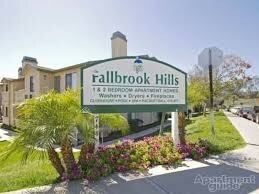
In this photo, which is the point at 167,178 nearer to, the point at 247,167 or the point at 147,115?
the point at 247,167

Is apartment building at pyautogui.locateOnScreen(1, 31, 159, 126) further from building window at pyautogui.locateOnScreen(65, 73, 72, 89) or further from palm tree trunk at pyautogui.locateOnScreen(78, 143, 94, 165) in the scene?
palm tree trunk at pyautogui.locateOnScreen(78, 143, 94, 165)

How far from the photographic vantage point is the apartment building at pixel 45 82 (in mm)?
25016

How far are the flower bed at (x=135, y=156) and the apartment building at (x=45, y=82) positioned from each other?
11.6 metres

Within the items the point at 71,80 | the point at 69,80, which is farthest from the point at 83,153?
the point at 69,80

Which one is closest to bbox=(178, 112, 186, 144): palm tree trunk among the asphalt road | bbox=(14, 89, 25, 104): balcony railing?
the asphalt road

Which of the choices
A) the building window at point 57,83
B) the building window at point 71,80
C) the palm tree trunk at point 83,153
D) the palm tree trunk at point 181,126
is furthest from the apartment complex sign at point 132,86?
the building window at point 57,83

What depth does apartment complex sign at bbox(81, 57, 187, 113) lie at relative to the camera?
8.17 meters

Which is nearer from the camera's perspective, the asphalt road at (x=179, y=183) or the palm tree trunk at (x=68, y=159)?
the asphalt road at (x=179, y=183)

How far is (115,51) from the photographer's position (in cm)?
2486

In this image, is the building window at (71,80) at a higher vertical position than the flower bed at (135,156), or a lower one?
higher

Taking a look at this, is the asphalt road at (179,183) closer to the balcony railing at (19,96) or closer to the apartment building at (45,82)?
the apartment building at (45,82)

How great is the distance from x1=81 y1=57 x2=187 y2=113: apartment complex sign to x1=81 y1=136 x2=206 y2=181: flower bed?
1041 mm

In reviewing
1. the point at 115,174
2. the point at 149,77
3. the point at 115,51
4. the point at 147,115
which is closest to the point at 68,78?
the point at 115,51

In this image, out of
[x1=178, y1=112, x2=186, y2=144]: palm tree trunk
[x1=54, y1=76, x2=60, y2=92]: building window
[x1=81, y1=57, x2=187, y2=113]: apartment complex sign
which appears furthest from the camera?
[x1=54, y1=76, x2=60, y2=92]: building window
